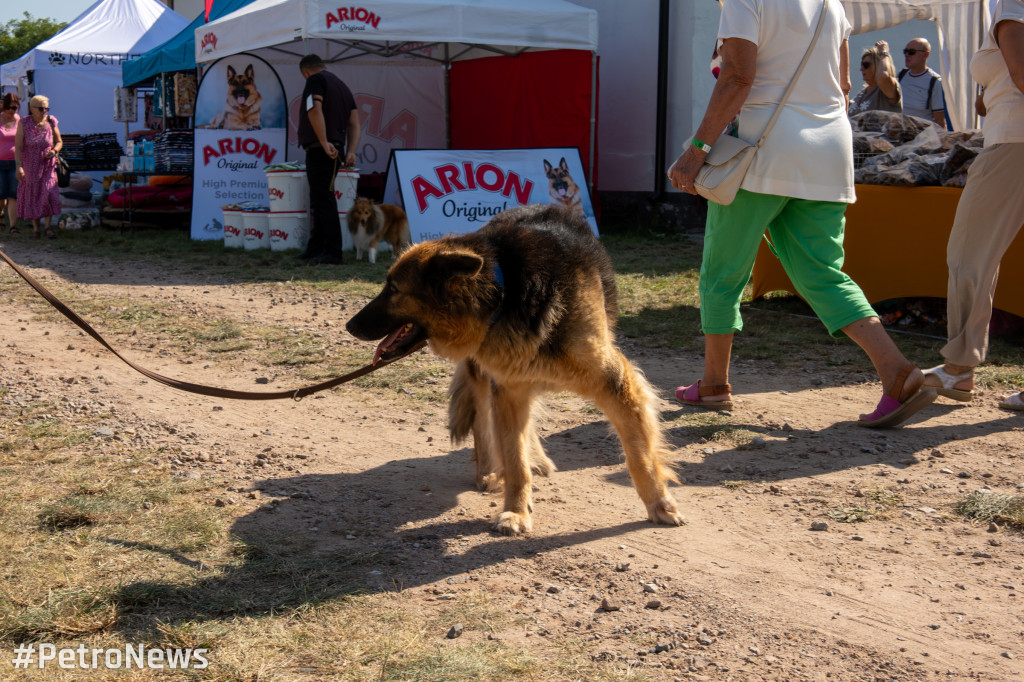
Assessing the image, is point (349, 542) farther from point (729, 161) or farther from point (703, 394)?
point (729, 161)

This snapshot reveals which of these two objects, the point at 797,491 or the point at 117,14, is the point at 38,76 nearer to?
the point at 117,14

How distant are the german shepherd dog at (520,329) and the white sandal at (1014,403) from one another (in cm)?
246

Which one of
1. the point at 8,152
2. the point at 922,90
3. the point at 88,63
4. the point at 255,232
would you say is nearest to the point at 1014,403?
the point at 922,90

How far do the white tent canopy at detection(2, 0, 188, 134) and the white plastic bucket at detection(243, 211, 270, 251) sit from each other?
13502 mm

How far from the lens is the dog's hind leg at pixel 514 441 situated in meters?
3.54

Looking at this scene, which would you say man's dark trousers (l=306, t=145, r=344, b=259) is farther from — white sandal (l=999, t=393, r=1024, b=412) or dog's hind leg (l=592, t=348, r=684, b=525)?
dog's hind leg (l=592, t=348, r=684, b=525)

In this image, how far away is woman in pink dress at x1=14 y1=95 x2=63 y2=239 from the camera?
44.8 feet

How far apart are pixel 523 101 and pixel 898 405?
37.8ft

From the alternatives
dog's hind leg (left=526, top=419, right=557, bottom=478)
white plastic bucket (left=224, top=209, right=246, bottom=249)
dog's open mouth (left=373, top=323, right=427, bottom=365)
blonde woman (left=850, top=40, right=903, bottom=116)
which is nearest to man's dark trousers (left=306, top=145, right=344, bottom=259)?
white plastic bucket (left=224, top=209, right=246, bottom=249)

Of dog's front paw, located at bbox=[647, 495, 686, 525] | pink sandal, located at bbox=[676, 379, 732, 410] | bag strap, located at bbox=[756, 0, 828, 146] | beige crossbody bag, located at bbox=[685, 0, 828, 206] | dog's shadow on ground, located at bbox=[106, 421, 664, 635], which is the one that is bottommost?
dog's shadow on ground, located at bbox=[106, 421, 664, 635]

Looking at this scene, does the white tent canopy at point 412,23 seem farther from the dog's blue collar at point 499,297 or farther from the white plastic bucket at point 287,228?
the dog's blue collar at point 499,297

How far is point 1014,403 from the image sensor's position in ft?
15.9

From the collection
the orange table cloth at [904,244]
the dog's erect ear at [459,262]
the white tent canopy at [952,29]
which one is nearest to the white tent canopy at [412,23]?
the white tent canopy at [952,29]

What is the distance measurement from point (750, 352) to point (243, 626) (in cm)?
446
